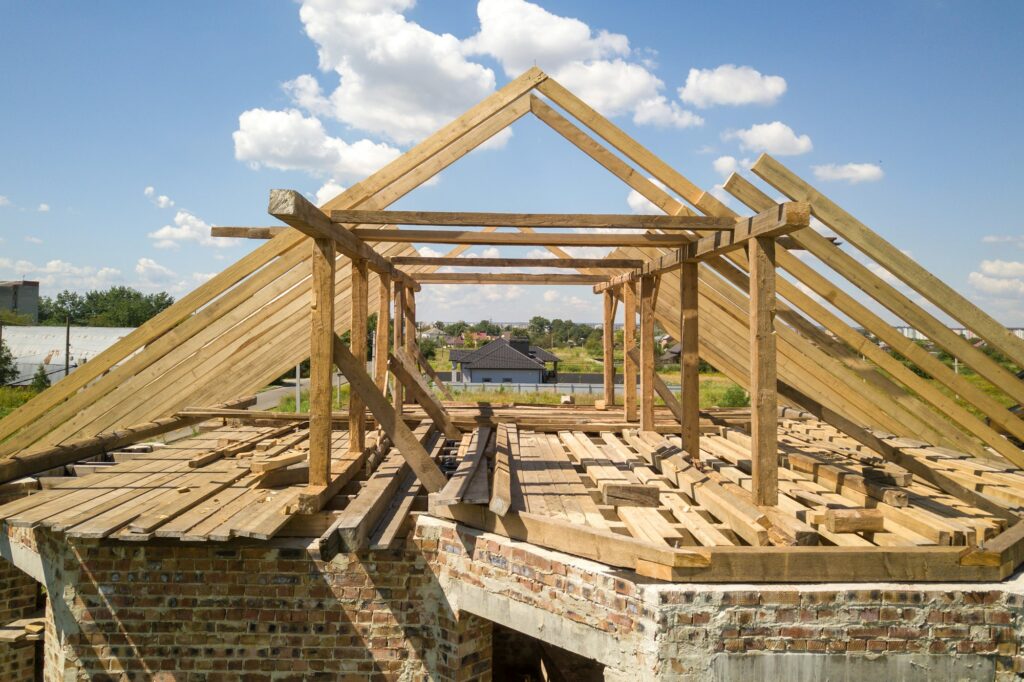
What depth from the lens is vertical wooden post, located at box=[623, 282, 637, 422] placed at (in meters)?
8.55

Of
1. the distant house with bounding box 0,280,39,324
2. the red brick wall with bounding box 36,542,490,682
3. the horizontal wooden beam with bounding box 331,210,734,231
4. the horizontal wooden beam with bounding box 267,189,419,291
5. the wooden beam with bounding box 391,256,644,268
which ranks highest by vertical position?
the distant house with bounding box 0,280,39,324

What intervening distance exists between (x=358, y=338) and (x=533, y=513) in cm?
284

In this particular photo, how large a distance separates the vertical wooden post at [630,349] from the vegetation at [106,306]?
65.0m

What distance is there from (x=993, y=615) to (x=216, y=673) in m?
5.12

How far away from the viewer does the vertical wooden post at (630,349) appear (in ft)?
28.0

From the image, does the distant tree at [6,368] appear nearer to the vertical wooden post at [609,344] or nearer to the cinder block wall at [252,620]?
the vertical wooden post at [609,344]

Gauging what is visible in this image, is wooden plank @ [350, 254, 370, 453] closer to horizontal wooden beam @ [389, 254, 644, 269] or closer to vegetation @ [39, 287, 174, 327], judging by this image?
horizontal wooden beam @ [389, 254, 644, 269]

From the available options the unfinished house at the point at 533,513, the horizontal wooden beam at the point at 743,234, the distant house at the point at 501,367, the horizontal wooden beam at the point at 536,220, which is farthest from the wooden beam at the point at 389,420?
the distant house at the point at 501,367

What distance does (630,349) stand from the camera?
8461 mm

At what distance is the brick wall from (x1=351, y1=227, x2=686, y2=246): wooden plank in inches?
218

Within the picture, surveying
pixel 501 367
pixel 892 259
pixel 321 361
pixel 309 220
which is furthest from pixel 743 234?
pixel 501 367

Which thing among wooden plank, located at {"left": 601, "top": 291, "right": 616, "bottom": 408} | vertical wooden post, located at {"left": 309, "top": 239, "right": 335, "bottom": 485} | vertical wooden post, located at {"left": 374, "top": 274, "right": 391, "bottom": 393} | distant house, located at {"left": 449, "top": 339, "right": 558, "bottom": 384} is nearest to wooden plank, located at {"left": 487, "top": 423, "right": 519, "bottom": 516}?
vertical wooden post, located at {"left": 309, "top": 239, "right": 335, "bottom": 485}

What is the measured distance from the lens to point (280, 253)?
5660 millimetres

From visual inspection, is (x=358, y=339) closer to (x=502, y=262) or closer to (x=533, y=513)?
(x=533, y=513)
